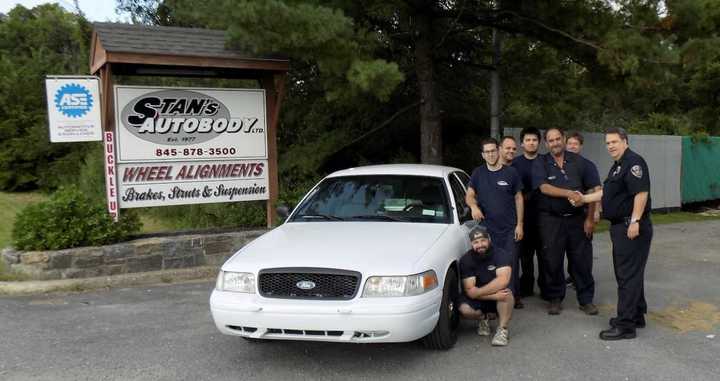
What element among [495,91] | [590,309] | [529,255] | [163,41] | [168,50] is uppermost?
[163,41]

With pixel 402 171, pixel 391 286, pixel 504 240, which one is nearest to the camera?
pixel 391 286

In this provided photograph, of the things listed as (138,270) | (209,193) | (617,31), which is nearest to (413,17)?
(617,31)

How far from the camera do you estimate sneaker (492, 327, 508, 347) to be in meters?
5.05

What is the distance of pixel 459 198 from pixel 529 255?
4.03 feet

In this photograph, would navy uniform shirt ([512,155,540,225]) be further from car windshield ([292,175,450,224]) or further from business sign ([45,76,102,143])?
business sign ([45,76,102,143])

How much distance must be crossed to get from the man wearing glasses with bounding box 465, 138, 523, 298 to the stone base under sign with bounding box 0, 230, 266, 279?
3970 mm

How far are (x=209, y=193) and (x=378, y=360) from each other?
15.7 ft

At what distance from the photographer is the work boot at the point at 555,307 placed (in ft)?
19.9

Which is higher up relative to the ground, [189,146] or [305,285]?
[189,146]

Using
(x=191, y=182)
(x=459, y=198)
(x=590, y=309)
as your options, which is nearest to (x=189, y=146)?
(x=191, y=182)

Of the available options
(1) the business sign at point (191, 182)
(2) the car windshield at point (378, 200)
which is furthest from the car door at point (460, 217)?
(1) the business sign at point (191, 182)

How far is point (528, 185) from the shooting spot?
244 inches

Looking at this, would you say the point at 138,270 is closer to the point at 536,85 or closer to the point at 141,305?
the point at 141,305

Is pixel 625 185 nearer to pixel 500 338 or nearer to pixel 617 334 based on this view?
pixel 617 334
